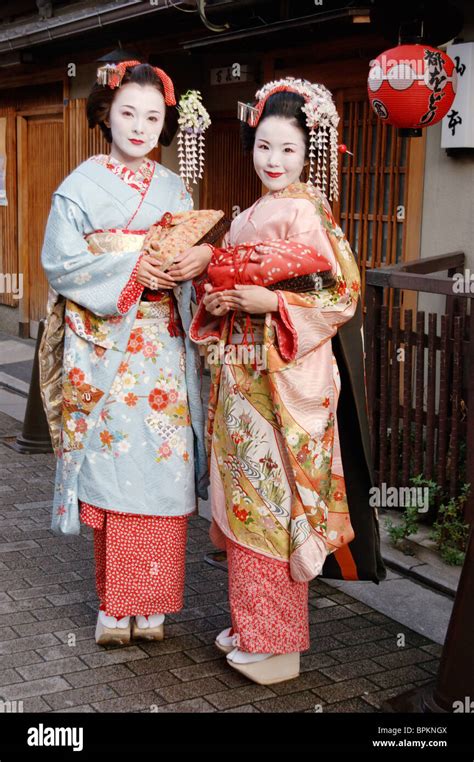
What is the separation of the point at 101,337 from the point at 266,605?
135cm

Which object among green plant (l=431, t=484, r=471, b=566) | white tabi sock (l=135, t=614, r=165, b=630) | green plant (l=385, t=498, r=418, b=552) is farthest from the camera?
green plant (l=385, t=498, r=418, b=552)

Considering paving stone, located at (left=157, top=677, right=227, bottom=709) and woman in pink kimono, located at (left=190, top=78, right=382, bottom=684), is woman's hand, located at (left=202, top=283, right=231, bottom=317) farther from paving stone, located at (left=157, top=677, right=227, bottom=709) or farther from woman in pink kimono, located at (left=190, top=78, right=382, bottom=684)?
paving stone, located at (left=157, top=677, right=227, bottom=709)

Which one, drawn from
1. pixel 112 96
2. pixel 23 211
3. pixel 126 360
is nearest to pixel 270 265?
pixel 126 360

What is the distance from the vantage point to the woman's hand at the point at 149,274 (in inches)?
171

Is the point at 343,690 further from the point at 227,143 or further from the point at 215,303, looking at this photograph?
the point at 227,143

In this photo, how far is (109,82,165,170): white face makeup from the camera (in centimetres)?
446

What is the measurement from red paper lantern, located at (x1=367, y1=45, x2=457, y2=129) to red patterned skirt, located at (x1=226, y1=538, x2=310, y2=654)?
10.0 feet

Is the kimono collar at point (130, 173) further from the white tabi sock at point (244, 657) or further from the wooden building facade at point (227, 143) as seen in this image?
the wooden building facade at point (227, 143)

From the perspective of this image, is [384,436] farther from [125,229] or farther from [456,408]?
[125,229]

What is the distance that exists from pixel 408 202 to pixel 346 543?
143 inches

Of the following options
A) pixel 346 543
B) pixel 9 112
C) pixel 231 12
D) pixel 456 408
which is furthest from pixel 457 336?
pixel 9 112

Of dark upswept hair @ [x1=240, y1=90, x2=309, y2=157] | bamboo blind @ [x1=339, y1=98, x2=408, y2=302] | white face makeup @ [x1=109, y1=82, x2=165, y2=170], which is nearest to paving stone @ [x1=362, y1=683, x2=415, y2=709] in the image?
dark upswept hair @ [x1=240, y1=90, x2=309, y2=157]

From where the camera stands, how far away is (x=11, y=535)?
19.9 ft

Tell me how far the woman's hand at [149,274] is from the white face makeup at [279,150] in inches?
23.4
